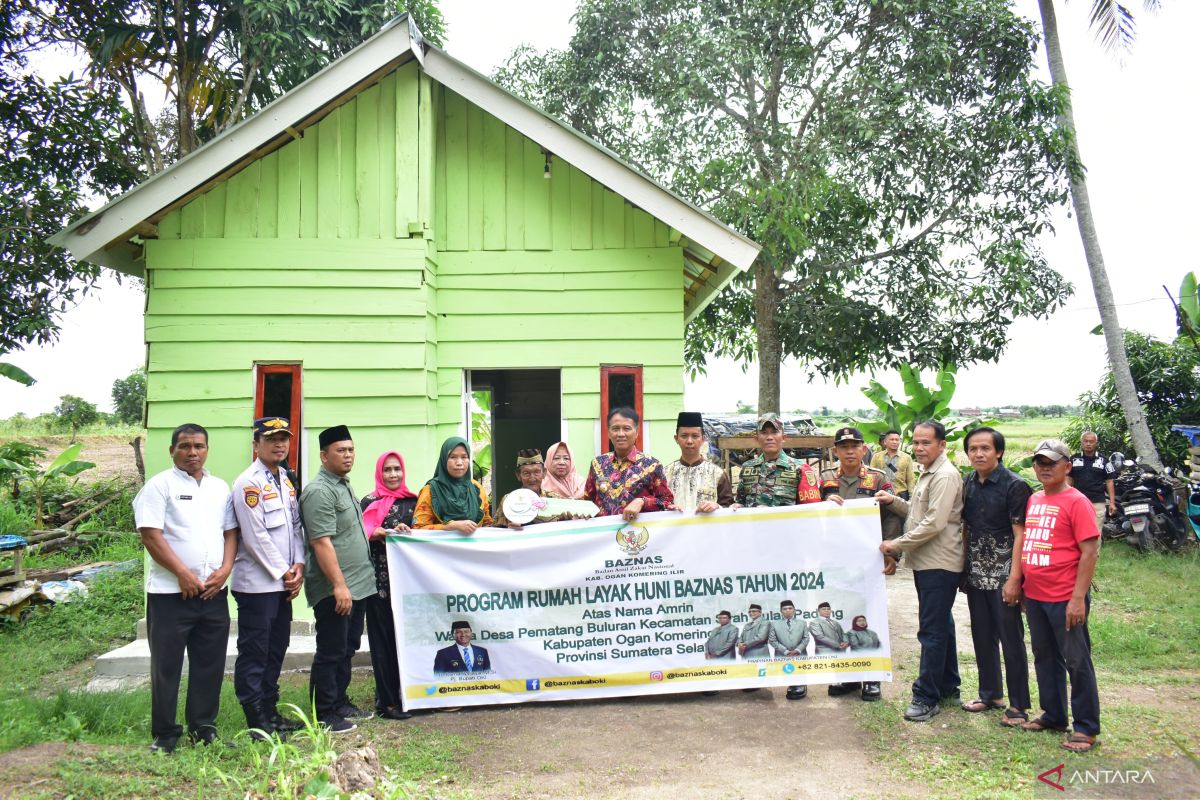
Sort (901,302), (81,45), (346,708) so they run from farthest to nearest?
(901,302) → (81,45) → (346,708)

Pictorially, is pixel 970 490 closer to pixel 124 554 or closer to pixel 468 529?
pixel 468 529

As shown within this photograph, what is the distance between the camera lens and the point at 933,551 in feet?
16.6

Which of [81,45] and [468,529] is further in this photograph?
[81,45]

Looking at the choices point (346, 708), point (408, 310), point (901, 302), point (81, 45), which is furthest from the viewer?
point (901, 302)

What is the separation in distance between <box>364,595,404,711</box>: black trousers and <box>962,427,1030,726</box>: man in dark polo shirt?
3489mm

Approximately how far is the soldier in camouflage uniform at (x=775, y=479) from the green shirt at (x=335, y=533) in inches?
96.0

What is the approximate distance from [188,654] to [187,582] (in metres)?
Result: 0.43

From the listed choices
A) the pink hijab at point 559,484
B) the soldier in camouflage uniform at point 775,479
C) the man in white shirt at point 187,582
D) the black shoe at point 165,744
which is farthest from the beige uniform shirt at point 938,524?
the black shoe at point 165,744

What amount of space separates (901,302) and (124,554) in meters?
13.4


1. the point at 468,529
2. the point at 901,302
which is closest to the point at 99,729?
the point at 468,529

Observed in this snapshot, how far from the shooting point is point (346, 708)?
5.25 metres

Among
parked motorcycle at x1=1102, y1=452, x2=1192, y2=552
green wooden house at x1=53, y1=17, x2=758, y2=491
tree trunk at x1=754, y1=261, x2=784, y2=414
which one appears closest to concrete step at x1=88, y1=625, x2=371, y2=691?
green wooden house at x1=53, y1=17, x2=758, y2=491

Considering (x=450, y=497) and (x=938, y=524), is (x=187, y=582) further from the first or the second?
(x=938, y=524)

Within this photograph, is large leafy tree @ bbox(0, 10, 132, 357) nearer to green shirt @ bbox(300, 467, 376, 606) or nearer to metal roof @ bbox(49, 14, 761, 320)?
metal roof @ bbox(49, 14, 761, 320)
